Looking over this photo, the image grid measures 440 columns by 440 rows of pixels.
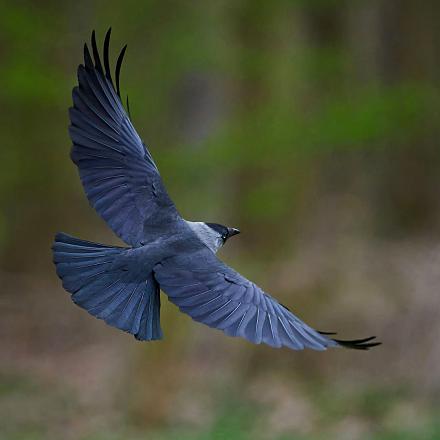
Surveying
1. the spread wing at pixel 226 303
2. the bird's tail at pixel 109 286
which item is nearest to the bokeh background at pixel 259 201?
the bird's tail at pixel 109 286

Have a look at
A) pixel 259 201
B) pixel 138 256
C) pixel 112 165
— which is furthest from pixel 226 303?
pixel 259 201

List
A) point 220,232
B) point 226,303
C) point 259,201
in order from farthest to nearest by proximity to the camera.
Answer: point 259,201 < point 220,232 < point 226,303

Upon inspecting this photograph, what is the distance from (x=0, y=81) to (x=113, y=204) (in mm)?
4611

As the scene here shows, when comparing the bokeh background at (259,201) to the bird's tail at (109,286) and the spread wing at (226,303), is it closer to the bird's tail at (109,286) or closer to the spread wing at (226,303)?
the bird's tail at (109,286)

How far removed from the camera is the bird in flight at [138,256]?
411 cm

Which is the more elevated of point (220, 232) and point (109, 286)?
point (220, 232)

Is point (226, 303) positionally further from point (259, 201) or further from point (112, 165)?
point (259, 201)

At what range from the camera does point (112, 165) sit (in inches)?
189

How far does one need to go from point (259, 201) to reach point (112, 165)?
5.27 meters

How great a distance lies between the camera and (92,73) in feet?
→ 15.0

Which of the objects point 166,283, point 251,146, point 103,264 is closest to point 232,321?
point 166,283

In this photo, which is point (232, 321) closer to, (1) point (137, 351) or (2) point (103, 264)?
(2) point (103, 264)

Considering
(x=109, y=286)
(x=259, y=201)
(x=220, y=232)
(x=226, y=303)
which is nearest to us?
(x=226, y=303)

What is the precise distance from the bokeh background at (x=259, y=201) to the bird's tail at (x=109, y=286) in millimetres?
4010
